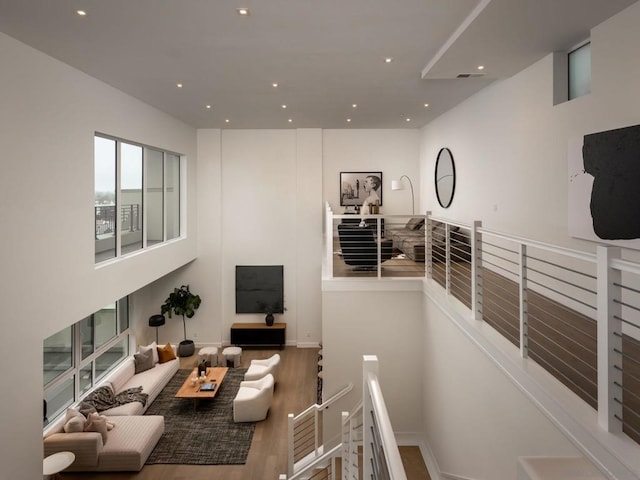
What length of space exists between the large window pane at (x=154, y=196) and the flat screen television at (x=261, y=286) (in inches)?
102

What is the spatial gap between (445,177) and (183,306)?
652 cm

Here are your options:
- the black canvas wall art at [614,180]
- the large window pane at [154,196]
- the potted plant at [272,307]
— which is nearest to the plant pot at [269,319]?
the potted plant at [272,307]

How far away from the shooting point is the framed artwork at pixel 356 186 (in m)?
11.5

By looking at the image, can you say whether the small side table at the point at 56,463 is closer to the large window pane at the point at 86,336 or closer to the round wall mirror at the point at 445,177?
the large window pane at the point at 86,336

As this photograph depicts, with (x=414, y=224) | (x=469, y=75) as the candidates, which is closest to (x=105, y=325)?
(x=414, y=224)

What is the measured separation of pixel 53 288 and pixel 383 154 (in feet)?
26.8

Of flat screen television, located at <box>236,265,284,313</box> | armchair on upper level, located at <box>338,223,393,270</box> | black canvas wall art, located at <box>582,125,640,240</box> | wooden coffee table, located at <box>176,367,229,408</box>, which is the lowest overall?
wooden coffee table, located at <box>176,367,229,408</box>

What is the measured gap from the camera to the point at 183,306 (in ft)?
35.2

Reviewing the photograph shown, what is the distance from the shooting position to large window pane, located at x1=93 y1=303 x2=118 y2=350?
9030mm

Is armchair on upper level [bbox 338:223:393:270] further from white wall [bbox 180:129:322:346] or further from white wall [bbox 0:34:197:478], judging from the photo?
white wall [bbox 180:129:322:346]

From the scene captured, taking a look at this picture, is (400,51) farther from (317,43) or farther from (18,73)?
(18,73)

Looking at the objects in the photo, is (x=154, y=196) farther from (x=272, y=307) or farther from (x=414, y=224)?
(x=414, y=224)

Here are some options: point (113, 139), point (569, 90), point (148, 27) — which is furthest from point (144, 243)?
point (569, 90)

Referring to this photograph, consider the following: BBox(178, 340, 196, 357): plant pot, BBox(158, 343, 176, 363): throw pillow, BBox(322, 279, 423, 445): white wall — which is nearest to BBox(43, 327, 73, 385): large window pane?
BBox(158, 343, 176, 363): throw pillow
